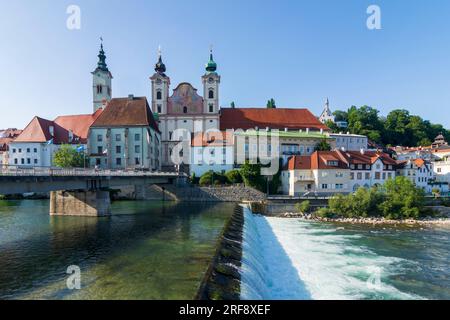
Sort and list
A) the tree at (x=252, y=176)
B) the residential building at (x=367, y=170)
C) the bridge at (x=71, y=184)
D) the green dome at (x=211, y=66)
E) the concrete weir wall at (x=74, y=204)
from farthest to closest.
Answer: the green dome at (x=211, y=66) < the tree at (x=252, y=176) < the residential building at (x=367, y=170) < the concrete weir wall at (x=74, y=204) < the bridge at (x=71, y=184)

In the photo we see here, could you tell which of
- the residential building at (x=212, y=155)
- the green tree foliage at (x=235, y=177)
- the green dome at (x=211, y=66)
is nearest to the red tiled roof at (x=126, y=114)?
the residential building at (x=212, y=155)

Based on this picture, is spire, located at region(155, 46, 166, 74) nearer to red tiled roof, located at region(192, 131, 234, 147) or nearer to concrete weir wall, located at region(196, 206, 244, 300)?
red tiled roof, located at region(192, 131, 234, 147)

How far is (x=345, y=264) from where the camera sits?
21.4 metres

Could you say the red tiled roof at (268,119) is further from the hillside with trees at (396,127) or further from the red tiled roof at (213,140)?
the hillside with trees at (396,127)

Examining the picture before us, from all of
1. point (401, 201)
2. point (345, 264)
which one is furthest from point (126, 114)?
point (345, 264)

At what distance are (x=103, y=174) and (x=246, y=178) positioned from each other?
27476 millimetres

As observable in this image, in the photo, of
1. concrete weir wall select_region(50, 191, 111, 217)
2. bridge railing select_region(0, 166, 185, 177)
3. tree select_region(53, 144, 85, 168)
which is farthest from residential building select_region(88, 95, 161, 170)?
bridge railing select_region(0, 166, 185, 177)

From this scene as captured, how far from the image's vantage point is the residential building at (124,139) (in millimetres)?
63450

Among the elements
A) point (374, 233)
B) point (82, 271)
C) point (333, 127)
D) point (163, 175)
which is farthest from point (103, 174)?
point (333, 127)

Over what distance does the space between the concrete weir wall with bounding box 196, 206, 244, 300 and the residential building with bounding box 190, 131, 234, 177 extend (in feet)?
126

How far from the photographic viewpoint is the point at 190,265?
1788 centimetres

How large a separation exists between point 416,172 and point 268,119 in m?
35.4

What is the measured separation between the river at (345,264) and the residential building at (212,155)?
28.7m
